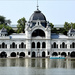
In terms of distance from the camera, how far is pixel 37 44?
397 ft

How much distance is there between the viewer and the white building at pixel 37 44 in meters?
120

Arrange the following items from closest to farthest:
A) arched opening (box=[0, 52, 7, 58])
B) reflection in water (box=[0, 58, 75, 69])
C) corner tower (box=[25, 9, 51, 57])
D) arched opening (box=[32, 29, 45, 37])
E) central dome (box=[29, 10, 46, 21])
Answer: reflection in water (box=[0, 58, 75, 69]) → corner tower (box=[25, 9, 51, 57]) → arched opening (box=[0, 52, 7, 58]) → arched opening (box=[32, 29, 45, 37]) → central dome (box=[29, 10, 46, 21])

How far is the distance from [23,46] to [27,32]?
4.83m

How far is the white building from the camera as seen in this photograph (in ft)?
394

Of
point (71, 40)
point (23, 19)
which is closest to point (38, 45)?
point (71, 40)

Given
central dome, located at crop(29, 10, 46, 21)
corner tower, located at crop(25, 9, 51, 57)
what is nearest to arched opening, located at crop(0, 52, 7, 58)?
corner tower, located at crop(25, 9, 51, 57)

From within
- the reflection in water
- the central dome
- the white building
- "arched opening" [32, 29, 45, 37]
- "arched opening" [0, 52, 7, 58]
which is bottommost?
the reflection in water

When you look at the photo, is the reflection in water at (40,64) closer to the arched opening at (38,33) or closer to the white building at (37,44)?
the white building at (37,44)

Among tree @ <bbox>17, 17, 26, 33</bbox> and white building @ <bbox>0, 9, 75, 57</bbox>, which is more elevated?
tree @ <bbox>17, 17, 26, 33</bbox>

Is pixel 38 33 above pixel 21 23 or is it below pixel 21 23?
below

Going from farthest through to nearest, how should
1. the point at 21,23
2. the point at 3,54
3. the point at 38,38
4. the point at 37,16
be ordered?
the point at 21,23 < the point at 37,16 < the point at 3,54 < the point at 38,38

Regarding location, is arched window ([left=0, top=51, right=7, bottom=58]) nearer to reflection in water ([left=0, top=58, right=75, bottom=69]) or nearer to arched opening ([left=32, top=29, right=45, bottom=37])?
arched opening ([left=32, top=29, right=45, bottom=37])

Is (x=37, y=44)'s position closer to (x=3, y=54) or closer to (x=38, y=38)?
(x=38, y=38)

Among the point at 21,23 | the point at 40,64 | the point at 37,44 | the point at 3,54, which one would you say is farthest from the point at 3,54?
the point at 40,64
